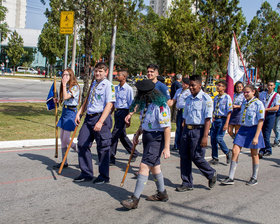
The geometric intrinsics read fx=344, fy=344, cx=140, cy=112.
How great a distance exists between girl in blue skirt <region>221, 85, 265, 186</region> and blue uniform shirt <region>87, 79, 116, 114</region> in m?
2.41

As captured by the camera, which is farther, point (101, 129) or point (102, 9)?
point (102, 9)

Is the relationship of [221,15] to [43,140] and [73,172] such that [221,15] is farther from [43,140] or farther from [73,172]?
[73,172]

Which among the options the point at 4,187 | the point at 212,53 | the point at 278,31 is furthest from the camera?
the point at 278,31

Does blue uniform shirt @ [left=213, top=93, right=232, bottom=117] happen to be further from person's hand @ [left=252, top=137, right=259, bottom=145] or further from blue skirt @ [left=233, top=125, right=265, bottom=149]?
person's hand @ [left=252, top=137, right=259, bottom=145]

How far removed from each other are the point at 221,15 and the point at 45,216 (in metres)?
13.6

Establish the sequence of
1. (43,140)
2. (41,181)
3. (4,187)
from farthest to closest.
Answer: (43,140) → (41,181) → (4,187)

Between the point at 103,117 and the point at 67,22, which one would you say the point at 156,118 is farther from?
the point at 67,22

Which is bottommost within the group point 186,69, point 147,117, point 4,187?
point 4,187

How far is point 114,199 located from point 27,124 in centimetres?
697

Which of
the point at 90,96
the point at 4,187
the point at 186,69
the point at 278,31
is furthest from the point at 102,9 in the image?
the point at 278,31

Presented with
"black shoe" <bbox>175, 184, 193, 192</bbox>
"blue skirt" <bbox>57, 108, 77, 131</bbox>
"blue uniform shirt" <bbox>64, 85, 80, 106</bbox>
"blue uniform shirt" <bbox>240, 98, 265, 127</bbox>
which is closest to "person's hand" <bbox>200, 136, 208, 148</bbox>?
"black shoe" <bbox>175, 184, 193, 192</bbox>

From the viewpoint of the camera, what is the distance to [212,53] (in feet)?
52.1

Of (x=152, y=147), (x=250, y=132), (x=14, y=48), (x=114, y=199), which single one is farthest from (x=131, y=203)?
(x=14, y=48)

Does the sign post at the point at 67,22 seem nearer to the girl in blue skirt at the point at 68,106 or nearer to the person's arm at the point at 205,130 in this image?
the girl in blue skirt at the point at 68,106
